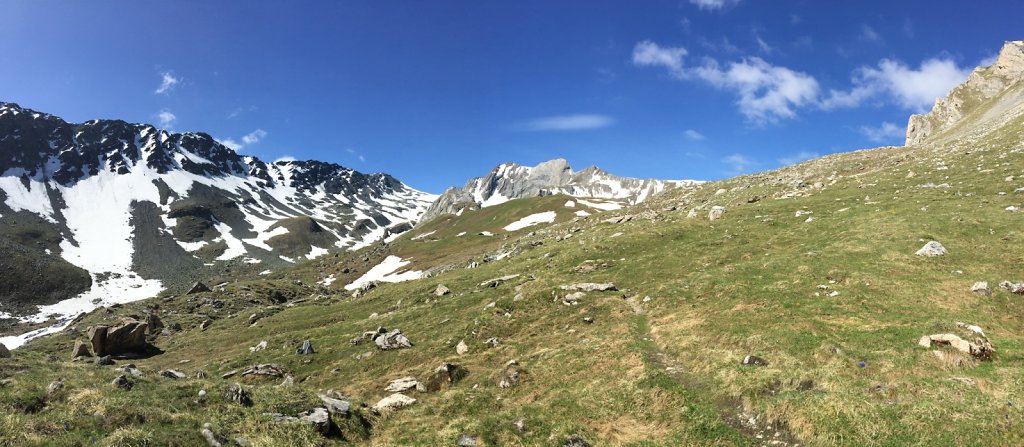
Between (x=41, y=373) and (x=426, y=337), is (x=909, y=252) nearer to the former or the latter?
(x=426, y=337)

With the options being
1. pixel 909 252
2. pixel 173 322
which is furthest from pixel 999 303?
pixel 173 322

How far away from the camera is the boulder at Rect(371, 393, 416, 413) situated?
22.0 m

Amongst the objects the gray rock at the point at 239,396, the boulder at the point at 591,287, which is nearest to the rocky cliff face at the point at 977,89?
the boulder at the point at 591,287

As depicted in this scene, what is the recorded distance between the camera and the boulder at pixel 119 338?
44.5 meters

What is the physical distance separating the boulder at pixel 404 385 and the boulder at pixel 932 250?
104 feet

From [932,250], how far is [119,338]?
68.4 m

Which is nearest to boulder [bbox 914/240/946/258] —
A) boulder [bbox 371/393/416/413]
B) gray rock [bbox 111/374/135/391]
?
boulder [bbox 371/393/416/413]

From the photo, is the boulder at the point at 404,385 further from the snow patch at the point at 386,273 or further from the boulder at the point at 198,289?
the boulder at the point at 198,289

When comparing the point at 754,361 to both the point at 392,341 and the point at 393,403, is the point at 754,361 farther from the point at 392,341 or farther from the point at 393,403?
the point at 392,341

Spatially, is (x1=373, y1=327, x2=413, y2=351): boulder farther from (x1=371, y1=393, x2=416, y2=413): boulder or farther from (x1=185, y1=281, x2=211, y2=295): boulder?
(x1=185, y1=281, x2=211, y2=295): boulder

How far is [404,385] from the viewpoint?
989 inches

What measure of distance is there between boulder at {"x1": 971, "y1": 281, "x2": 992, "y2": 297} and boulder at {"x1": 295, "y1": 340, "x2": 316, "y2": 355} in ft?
136

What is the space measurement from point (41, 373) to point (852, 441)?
106ft

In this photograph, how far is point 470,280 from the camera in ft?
169
